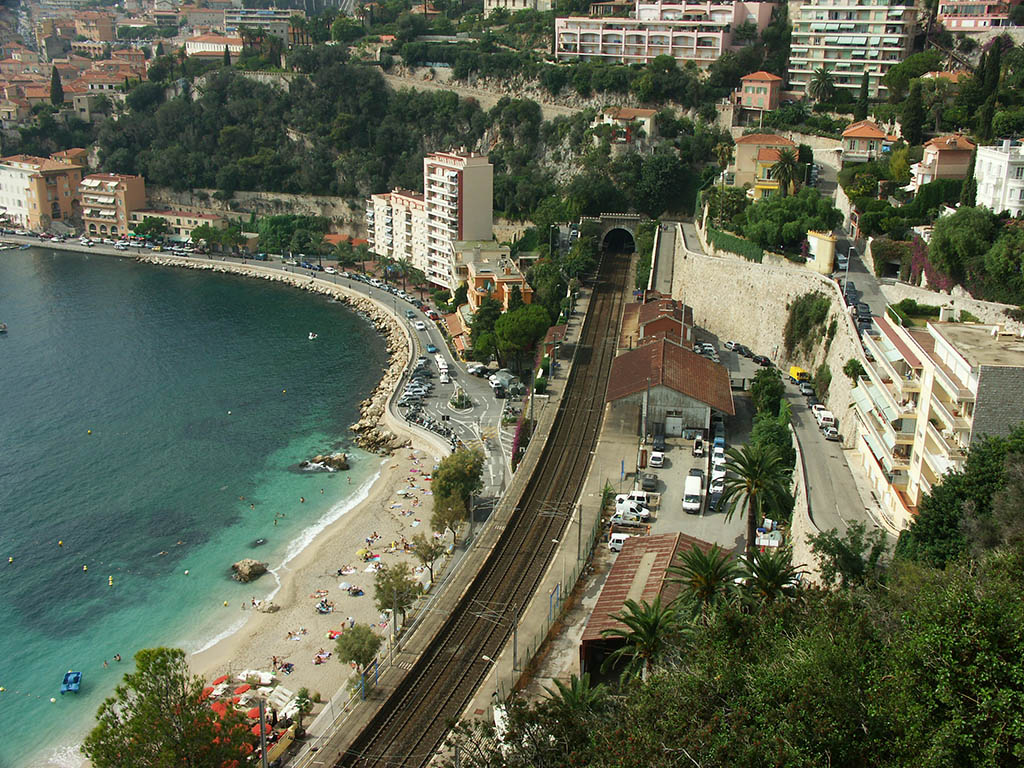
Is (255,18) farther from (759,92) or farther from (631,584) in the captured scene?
(631,584)

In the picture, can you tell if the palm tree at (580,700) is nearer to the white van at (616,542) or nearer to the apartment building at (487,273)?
Answer: the white van at (616,542)

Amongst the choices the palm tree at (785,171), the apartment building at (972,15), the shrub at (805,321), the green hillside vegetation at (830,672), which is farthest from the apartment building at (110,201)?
the green hillside vegetation at (830,672)

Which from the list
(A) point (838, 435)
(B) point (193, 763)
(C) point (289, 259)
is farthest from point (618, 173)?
(B) point (193, 763)

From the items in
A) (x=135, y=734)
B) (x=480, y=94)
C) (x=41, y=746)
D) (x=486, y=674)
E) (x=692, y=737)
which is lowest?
(x=41, y=746)

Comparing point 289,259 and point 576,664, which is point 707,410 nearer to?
point 576,664

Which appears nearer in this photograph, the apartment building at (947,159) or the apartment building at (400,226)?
the apartment building at (947,159)

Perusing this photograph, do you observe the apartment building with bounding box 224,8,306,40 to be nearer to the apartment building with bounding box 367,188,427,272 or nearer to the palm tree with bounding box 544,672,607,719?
the apartment building with bounding box 367,188,427,272
